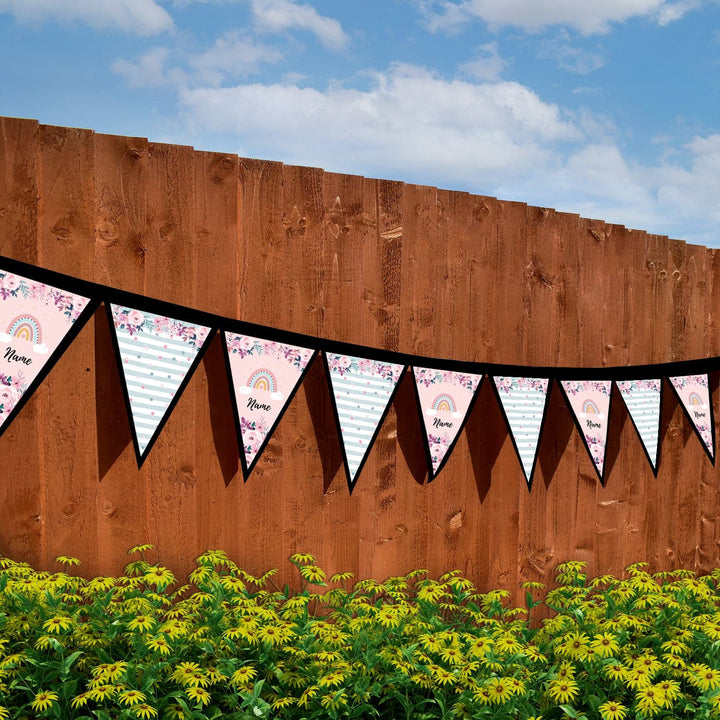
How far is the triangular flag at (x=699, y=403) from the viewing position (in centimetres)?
420

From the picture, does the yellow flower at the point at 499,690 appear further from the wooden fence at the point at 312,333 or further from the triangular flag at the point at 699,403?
the triangular flag at the point at 699,403

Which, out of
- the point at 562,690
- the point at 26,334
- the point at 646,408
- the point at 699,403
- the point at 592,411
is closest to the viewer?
the point at 562,690

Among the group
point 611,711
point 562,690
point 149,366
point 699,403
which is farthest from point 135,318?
point 699,403

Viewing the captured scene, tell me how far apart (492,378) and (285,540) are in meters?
1.21

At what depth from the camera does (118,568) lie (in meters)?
2.87

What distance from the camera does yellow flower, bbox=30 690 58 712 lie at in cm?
204

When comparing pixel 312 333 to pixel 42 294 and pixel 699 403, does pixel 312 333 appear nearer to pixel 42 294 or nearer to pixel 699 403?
pixel 42 294

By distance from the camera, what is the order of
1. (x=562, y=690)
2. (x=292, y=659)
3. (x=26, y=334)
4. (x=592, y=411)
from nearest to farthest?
1. (x=562, y=690)
2. (x=292, y=659)
3. (x=26, y=334)
4. (x=592, y=411)

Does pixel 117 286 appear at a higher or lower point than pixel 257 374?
higher

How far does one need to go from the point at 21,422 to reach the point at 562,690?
2141 mm

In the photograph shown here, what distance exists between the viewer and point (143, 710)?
79.5 inches

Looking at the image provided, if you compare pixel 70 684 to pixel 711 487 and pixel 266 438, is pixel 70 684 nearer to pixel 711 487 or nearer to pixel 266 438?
pixel 266 438

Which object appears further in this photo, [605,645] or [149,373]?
[149,373]

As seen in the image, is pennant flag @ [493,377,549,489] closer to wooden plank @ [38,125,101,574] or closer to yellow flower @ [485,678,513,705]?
yellow flower @ [485,678,513,705]
